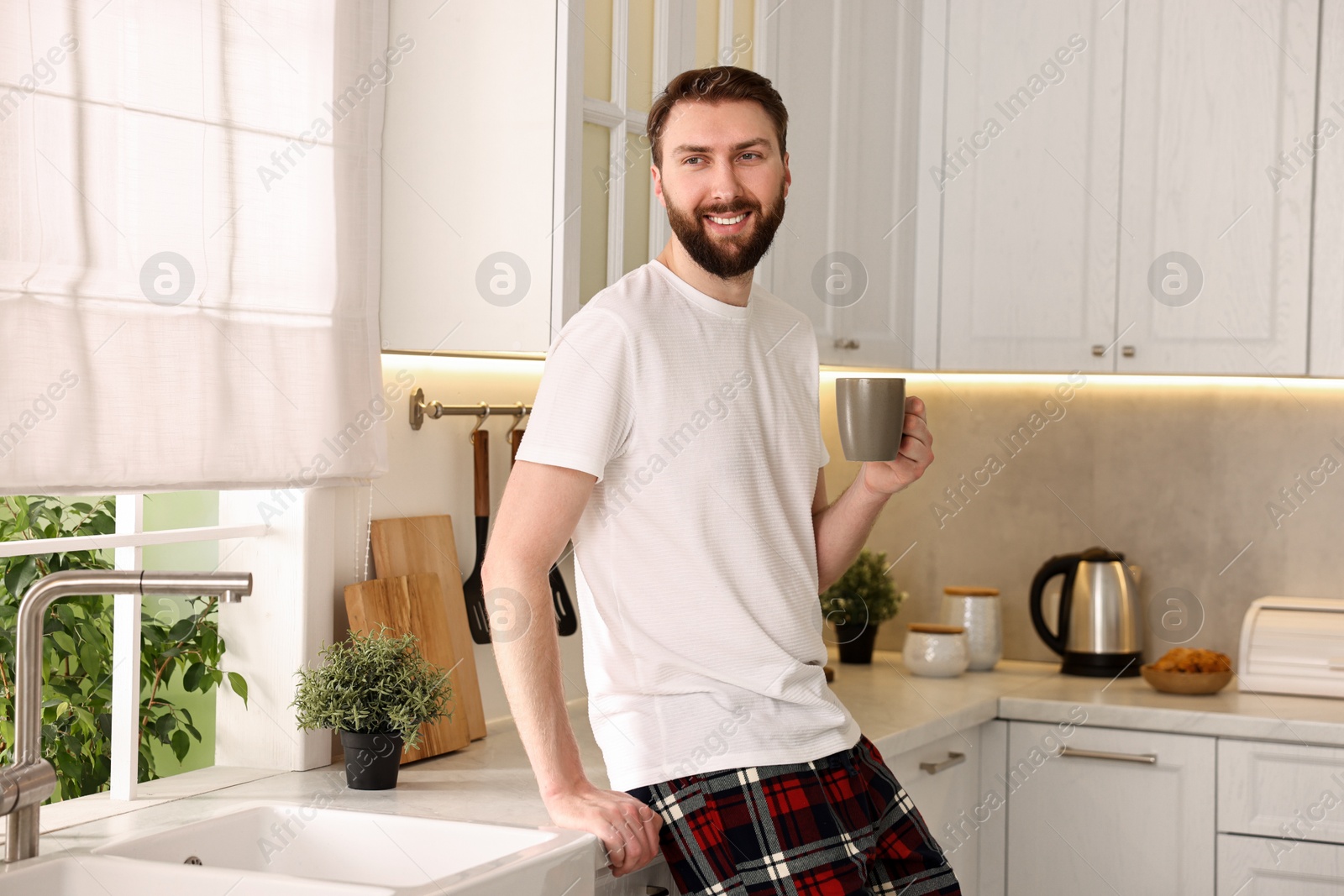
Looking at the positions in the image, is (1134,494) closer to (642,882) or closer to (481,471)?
(481,471)

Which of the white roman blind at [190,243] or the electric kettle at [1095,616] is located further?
the electric kettle at [1095,616]

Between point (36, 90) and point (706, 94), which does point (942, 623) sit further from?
point (36, 90)

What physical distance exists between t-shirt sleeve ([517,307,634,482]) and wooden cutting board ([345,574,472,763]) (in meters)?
0.52

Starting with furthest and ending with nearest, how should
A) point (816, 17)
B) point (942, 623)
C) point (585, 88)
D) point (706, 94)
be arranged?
point (942, 623), point (816, 17), point (585, 88), point (706, 94)

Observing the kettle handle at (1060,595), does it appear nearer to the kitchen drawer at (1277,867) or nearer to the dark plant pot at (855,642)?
the dark plant pot at (855,642)

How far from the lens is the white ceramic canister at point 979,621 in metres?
2.95

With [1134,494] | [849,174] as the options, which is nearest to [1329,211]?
[1134,494]

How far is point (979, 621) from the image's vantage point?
2961 mm

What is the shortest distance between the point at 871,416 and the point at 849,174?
1216mm

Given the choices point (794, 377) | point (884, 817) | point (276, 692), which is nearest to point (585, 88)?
point (794, 377)

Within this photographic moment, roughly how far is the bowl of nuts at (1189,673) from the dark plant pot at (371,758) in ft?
5.19

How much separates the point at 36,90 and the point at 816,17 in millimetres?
1567

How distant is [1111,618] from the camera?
2826mm

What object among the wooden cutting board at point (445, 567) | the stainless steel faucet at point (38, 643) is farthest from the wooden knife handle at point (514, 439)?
the stainless steel faucet at point (38, 643)
